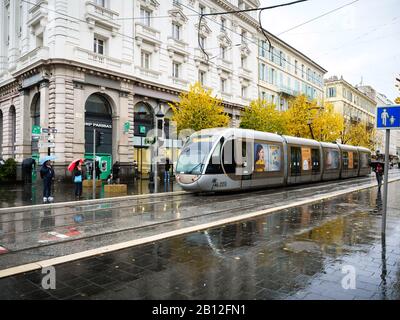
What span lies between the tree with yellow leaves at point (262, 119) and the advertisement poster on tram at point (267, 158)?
1302 centimetres

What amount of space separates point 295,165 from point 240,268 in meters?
15.1

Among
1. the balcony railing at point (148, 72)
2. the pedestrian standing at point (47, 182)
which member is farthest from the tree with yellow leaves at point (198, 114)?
the pedestrian standing at point (47, 182)

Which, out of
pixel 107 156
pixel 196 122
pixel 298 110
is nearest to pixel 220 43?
pixel 298 110

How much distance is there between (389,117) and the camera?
6.26 m

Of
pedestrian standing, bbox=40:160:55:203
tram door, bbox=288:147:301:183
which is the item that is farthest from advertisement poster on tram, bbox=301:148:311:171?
pedestrian standing, bbox=40:160:55:203

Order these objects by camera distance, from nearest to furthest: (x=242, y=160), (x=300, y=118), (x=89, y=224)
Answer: (x=89, y=224)
(x=242, y=160)
(x=300, y=118)

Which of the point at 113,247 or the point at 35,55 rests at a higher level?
the point at 35,55

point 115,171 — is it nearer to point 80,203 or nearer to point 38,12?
point 80,203

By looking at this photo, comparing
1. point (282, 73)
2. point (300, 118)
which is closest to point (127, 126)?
point (300, 118)

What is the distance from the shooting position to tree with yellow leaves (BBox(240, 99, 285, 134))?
3012cm

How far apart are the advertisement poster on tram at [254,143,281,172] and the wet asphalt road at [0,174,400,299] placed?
839 cm

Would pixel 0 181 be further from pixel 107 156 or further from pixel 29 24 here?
pixel 29 24

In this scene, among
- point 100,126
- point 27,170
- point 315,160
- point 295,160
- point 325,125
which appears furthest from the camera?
point 325,125

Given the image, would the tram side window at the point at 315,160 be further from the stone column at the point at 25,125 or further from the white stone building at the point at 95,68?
the stone column at the point at 25,125
